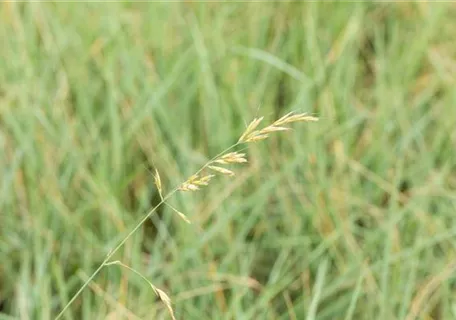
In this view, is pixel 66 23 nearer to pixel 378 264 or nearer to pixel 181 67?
pixel 181 67

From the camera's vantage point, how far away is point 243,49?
1.80m

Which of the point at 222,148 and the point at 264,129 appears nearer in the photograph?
the point at 264,129

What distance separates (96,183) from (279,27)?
61 centimetres

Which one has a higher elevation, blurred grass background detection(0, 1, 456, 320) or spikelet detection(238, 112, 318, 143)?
spikelet detection(238, 112, 318, 143)

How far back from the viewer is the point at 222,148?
1666mm

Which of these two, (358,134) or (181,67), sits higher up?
(181,67)

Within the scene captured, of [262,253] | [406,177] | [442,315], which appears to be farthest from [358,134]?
[442,315]

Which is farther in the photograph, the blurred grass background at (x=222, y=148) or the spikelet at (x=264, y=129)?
the blurred grass background at (x=222, y=148)

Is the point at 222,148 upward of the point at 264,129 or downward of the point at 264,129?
downward

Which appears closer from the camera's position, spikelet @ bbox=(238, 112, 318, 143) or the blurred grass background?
spikelet @ bbox=(238, 112, 318, 143)

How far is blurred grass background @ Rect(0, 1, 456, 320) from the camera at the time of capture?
140 centimetres

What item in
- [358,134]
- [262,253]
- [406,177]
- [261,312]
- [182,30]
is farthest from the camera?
[182,30]

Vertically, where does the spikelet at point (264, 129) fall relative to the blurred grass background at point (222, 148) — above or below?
above

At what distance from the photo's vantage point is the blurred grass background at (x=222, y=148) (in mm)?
1397
